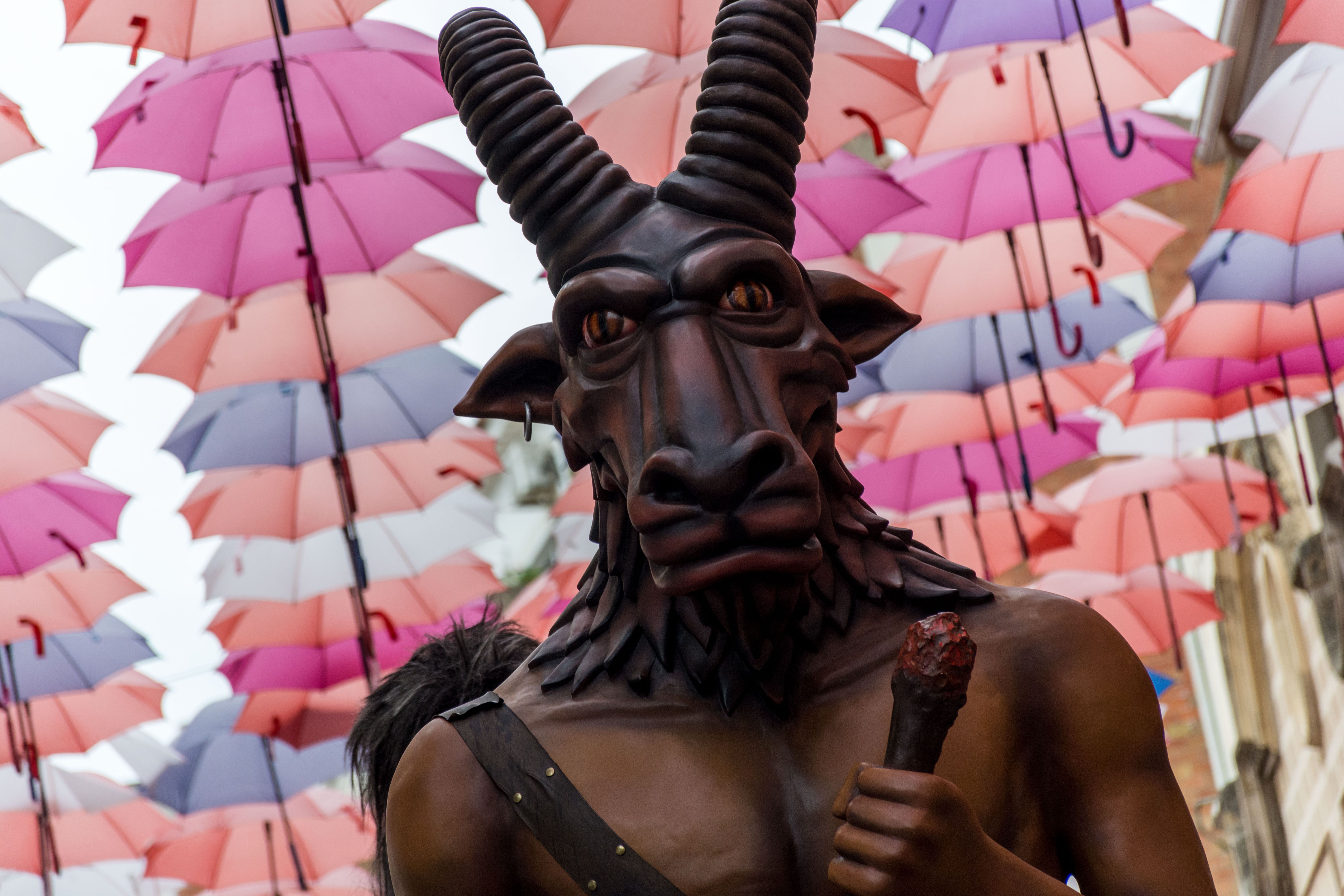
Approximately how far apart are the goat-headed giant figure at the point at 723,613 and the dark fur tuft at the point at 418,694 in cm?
75

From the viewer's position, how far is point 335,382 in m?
6.90

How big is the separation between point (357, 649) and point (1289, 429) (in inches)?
312

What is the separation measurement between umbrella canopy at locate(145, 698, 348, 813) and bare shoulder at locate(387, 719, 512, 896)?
10187 millimetres

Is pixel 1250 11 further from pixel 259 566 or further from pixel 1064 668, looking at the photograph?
pixel 1064 668

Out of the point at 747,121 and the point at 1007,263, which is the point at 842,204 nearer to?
the point at 1007,263

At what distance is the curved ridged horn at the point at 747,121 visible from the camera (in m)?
1.53

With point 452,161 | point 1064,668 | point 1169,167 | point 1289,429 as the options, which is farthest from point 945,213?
point 1064,668

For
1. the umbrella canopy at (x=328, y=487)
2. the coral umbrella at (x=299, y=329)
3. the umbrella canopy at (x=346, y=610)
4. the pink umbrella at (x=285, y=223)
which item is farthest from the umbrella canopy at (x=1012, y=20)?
the umbrella canopy at (x=346, y=610)

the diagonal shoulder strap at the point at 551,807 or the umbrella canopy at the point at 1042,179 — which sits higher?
the umbrella canopy at the point at 1042,179

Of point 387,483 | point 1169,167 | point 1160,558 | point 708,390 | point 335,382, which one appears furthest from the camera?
point 1160,558

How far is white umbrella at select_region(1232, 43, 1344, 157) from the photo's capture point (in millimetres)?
6449

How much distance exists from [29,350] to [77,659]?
13.1ft

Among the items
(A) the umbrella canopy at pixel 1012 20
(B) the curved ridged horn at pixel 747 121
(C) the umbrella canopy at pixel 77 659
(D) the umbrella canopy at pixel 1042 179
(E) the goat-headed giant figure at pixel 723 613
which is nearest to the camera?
(E) the goat-headed giant figure at pixel 723 613

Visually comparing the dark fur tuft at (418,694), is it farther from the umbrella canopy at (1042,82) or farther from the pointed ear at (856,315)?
the umbrella canopy at (1042,82)
